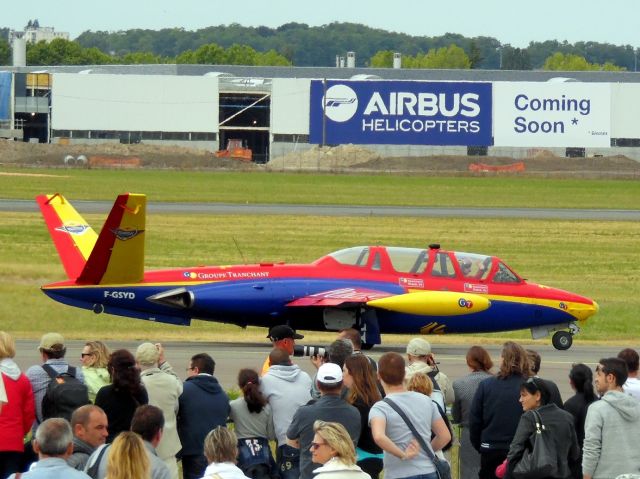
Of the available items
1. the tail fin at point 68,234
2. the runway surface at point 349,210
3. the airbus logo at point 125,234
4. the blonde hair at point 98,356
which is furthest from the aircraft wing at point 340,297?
the runway surface at point 349,210

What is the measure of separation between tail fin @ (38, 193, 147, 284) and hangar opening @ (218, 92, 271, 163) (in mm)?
88634

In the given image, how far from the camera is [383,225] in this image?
4906 cm

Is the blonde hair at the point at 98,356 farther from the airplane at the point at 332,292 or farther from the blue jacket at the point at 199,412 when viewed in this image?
the airplane at the point at 332,292

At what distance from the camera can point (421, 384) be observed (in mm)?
10086

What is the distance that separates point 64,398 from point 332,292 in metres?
13.0

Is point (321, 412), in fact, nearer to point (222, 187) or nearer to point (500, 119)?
point (222, 187)

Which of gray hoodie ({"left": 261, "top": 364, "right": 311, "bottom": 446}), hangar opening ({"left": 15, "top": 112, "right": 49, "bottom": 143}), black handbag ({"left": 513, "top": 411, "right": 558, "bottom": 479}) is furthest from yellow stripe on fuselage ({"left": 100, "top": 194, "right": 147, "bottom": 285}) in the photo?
hangar opening ({"left": 15, "top": 112, "right": 49, "bottom": 143})

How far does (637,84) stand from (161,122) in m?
40.6

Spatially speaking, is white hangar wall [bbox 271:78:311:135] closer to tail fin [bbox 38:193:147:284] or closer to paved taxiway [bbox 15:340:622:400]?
paved taxiway [bbox 15:340:622:400]

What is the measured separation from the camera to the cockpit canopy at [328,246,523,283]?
23375 mm

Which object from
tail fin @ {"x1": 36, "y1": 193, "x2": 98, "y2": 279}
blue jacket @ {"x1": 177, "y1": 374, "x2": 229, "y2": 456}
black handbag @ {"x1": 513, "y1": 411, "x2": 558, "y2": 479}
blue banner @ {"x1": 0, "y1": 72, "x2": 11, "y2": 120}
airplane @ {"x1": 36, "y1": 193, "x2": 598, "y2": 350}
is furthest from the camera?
blue banner @ {"x1": 0, "y1": 72, "x2": 11, "y2": 120}

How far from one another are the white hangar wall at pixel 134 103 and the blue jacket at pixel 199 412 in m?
100

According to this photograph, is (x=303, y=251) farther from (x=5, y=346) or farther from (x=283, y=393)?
(x=5, y=346)

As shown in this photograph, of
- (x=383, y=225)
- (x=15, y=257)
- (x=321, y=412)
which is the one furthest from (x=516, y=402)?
(x=383, y=225)
